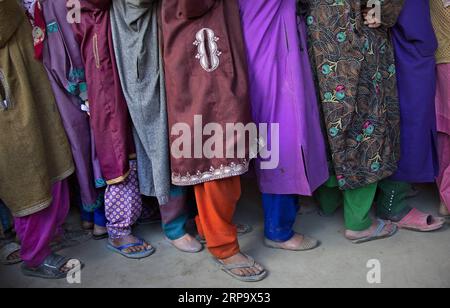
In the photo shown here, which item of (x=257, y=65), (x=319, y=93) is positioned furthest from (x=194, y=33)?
(x=319, y=93)

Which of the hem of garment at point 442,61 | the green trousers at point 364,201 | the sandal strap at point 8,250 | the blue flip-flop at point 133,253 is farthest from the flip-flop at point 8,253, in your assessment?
the hem of garment at point 442,61

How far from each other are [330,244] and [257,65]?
103 cm

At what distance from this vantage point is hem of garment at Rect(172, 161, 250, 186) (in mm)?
1932

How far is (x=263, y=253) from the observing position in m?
2.28

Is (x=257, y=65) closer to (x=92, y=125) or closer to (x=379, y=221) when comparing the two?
(x=92, y=125)

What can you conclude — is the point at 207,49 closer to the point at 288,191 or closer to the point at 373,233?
the point at 288,191

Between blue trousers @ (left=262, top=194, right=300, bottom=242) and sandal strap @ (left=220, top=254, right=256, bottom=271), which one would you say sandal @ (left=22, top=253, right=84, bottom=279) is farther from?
blue trousers @ (left=262, top=194, right=300, bottom=242)

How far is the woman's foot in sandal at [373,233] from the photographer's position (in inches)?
92.5

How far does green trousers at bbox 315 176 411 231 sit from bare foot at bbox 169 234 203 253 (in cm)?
76

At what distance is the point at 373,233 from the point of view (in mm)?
2365

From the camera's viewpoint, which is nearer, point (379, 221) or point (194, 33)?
point (194, 33)

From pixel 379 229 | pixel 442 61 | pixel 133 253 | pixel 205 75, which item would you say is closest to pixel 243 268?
pixel 133 253

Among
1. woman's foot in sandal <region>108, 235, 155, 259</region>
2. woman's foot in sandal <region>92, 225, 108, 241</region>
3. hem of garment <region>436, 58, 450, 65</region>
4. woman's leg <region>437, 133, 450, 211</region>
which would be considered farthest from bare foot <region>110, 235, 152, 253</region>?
hem of garment <region>436, 58, 450, 65</region>

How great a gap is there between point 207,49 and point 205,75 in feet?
0.37
